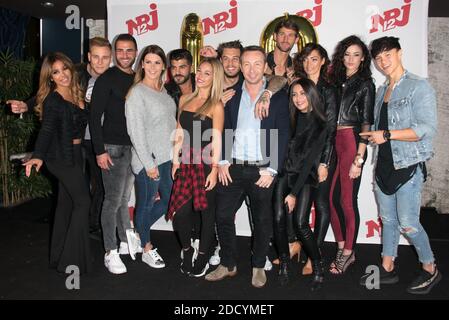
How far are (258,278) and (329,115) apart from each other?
1187 mm

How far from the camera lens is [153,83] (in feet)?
9.80

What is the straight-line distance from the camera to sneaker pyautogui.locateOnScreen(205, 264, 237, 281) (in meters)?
2.88

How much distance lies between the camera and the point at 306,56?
9.35 ft

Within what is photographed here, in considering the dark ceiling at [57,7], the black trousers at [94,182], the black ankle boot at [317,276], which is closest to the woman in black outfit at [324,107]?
the black ankle boot at [317,276]

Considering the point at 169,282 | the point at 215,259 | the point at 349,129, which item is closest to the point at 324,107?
the point at 349,129

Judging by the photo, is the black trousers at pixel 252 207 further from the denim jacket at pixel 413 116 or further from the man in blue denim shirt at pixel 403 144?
the denim jacket at pixel 413 116

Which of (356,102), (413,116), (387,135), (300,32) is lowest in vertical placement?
(387,135)

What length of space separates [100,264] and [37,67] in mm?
3367

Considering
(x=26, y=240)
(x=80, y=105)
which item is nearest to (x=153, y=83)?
(x=80, y=105)

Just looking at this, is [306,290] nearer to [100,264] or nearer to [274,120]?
[274,120]

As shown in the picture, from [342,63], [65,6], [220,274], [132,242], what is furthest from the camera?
[65,6]

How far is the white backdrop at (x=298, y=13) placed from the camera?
12.3 feet

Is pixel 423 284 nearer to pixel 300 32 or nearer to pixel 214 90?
pixel 214 90

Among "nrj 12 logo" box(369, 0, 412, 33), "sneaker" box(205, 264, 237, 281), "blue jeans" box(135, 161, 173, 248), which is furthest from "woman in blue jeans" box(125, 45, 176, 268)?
"nrj 12 logo" box(369, 0, 412, 33)
